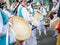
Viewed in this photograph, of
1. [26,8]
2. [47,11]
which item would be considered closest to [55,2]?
[47,11]

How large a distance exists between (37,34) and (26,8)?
26cm

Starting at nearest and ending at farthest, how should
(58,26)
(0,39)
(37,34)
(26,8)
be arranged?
1. (0,39)
2. (26,8)
3. (37,34)
4. (58,26)


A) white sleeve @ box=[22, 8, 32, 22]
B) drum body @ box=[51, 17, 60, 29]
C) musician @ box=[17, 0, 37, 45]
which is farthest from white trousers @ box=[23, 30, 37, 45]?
drum body @ box=[51, 17, 60, 29]

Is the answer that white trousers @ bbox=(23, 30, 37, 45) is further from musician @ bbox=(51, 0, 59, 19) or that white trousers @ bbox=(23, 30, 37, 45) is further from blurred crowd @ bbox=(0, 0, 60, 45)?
musician @ bbox=(51, 0, 59, 19)

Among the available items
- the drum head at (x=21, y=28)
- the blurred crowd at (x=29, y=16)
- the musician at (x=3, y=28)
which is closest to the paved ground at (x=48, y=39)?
the blurred crowd at (x=29, y=16)

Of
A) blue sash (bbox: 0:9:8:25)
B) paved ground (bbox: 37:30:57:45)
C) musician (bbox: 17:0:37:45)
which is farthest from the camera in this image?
paved ground (bbox: 37:30:57:45)

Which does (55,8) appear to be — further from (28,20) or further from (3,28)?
(3,28)

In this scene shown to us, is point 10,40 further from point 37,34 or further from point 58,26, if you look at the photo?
point 58,26

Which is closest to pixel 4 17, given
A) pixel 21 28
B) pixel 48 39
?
pixel 21 28

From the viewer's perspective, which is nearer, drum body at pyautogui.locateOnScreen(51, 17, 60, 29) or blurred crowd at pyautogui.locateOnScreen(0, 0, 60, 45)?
blurred crowd at pyautogui.locateOnScreen(0, 0, 60, 45)

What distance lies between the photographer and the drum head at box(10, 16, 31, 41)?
1.41 metres

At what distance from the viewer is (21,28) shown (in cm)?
145

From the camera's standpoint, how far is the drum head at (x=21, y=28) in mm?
1410

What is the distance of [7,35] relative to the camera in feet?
4.44
